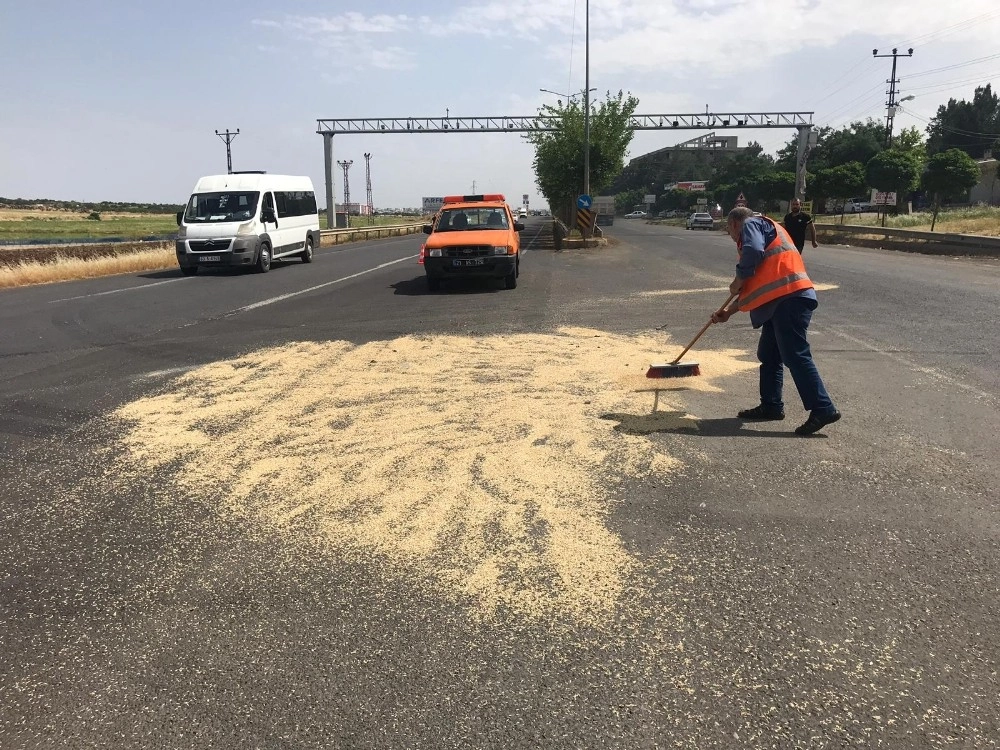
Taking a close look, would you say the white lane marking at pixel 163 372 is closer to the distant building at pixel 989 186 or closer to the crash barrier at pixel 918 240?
the crash barrier at pixel 918 240

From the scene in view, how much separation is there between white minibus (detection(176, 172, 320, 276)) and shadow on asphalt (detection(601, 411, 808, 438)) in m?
15.5

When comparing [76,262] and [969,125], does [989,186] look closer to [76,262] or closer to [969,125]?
[969,125]

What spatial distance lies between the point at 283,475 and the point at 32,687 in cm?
200

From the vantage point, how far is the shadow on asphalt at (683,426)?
5145 mm

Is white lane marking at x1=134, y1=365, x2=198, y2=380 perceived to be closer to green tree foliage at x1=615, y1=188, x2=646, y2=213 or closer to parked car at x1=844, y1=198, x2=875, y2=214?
parked car at x1=844, y1=198, x2=875, y2=214

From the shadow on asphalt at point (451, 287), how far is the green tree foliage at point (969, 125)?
100156mm

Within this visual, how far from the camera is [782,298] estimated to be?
16.8 feet

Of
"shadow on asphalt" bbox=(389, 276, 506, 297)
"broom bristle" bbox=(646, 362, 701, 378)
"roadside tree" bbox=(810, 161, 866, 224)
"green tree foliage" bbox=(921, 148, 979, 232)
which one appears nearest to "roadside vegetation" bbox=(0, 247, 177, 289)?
"shadow on asphalt" bbox=(389, 276, 506, 297)

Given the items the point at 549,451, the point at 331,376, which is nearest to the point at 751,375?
the point at 549,451

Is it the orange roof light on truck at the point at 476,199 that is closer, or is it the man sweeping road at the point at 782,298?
the man sweeping road at the point at 782,298

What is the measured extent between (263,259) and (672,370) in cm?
1599

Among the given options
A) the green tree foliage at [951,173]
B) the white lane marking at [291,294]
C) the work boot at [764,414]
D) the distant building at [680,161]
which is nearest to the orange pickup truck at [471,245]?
the white lane marking at [291,294]

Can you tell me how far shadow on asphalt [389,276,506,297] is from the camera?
14.2m

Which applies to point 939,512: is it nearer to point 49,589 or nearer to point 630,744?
point 630,744
